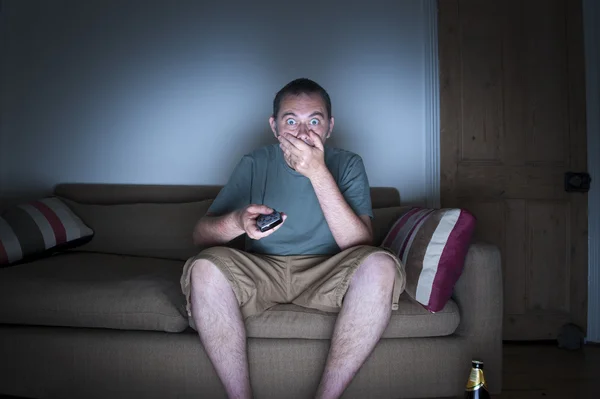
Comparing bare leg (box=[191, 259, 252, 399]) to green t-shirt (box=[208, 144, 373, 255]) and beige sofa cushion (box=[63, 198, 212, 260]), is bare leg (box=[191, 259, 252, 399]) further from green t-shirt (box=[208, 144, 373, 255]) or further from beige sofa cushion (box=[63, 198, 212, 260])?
beige sofa cushion (box=[63, 198, 212, 260])

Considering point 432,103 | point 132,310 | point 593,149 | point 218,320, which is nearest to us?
point 218,320

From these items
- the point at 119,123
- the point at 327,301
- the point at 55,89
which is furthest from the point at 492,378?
the point at 55,89

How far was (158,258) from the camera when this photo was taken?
206cm

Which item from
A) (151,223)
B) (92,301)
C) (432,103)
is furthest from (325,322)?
(432,103)

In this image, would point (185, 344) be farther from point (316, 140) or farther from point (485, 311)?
point (485, 311)

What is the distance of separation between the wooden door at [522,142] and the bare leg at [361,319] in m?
1.25

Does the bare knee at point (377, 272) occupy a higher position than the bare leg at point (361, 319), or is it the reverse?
the bare knee at point (377, 272)

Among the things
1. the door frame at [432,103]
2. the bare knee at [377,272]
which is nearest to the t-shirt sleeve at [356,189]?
the bare knee at [377,272]

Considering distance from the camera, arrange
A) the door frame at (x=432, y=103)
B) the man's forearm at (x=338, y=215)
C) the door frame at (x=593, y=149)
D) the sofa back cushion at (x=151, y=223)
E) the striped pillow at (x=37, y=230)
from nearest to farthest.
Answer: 1. the man's forearm at (x=338, y=215)
2. the striped pillow at (x=37, y=230)
3. the sofa back cushion at (x=151, y=223)
4. the door frame at (x=593, y=149)
5. the door frame at (x=432, y=103)

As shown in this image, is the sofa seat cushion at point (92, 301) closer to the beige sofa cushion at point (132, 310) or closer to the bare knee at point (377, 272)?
the beige sofa cushion at point (132, 310)

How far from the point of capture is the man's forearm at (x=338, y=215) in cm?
134

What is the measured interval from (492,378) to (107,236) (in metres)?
1.73

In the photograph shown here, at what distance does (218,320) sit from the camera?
4.08ft

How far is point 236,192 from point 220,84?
1066 millimetres
